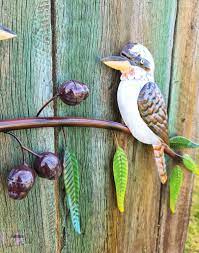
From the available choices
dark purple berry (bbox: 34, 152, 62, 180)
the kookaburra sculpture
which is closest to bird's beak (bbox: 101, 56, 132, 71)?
the kookaburra sculpture

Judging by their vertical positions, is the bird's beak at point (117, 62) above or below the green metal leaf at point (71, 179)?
above

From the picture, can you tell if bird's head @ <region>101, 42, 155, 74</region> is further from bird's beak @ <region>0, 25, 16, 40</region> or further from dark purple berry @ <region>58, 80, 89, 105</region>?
bird's beak @ <region>0, 25, 16, 40</region>

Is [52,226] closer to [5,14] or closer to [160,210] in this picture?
[160,210]

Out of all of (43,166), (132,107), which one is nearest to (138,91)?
(132,107)

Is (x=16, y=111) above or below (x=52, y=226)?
above

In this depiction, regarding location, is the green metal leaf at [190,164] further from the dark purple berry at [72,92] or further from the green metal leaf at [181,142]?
the dark purple berry at [72,92]

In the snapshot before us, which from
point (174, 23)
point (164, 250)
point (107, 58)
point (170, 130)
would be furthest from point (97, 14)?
point (164, 250)

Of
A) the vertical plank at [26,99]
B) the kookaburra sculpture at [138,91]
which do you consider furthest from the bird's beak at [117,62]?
the vertical plank at [26,99]
